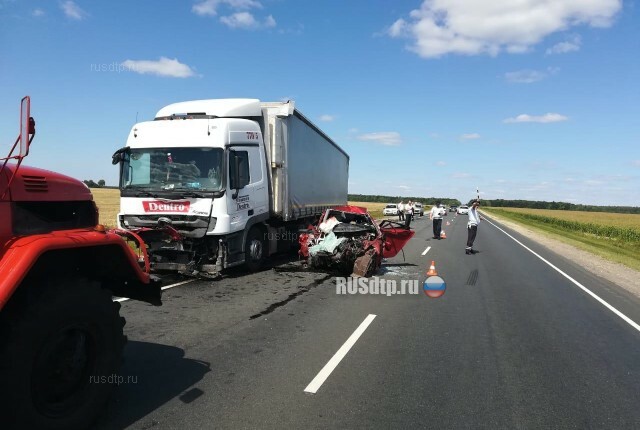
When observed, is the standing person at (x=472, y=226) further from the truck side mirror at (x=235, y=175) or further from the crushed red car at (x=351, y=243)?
the truck side mirror at (x=235, y=175)

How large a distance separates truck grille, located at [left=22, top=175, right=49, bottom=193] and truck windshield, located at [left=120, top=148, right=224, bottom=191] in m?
5.86

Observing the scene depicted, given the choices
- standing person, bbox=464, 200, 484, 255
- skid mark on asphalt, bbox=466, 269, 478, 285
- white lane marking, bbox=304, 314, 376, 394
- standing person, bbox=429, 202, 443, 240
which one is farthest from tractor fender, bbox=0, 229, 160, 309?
standing person, bbox=429, 202, 443, 240

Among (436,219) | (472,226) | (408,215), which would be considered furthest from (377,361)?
(436,219)

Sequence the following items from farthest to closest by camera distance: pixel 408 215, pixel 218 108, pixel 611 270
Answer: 1. pixel 408 215
2. pixel 611 270
3. pixel 218 108

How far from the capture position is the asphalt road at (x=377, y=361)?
3.77 meters

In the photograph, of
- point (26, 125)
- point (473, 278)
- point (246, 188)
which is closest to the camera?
point (26, 125)

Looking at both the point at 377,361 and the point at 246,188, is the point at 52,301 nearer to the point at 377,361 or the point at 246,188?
the point at 377,361

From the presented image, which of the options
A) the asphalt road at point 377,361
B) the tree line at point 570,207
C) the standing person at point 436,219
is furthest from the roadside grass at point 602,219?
the tree line at point 570,207

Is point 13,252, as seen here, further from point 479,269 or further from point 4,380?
point 479,269

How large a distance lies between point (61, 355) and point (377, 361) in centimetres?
318

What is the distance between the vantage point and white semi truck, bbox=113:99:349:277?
905 centimetres

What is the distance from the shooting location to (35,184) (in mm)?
3176

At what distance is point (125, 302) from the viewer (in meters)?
7.29

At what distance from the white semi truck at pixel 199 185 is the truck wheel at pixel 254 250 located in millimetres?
24
